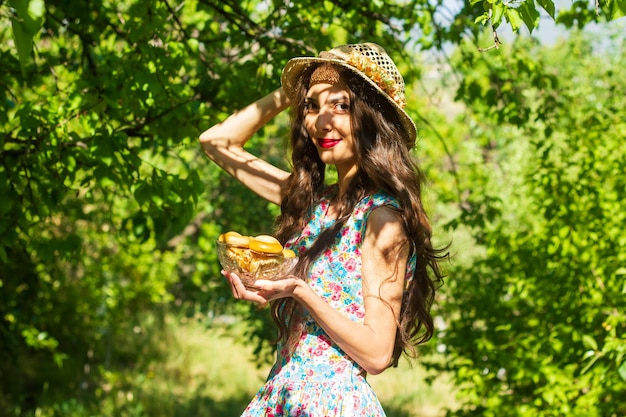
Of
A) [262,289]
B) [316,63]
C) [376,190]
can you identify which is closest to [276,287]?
[262,289]

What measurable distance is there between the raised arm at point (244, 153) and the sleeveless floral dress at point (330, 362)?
43 cm

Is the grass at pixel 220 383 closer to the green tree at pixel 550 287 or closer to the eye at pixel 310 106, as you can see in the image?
the green tree at pixel 550 287

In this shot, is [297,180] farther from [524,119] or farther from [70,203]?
[70,203]

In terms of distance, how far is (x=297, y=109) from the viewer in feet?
7.49

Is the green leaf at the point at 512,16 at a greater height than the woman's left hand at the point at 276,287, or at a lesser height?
greater

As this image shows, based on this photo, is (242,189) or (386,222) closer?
(386,222)

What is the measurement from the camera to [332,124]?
209 centimetres

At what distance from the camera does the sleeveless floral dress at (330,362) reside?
77.3 inches

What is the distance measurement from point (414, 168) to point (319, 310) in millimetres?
538

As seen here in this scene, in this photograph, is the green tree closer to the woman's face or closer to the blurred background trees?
the blurred background trees

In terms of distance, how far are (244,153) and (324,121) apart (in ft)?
1.41

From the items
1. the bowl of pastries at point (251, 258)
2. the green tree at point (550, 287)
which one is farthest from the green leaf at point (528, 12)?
the green tree at point (550, 287)

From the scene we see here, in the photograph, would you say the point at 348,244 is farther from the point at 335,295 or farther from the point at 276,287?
the point at 276,287

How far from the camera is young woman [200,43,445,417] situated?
190cm
